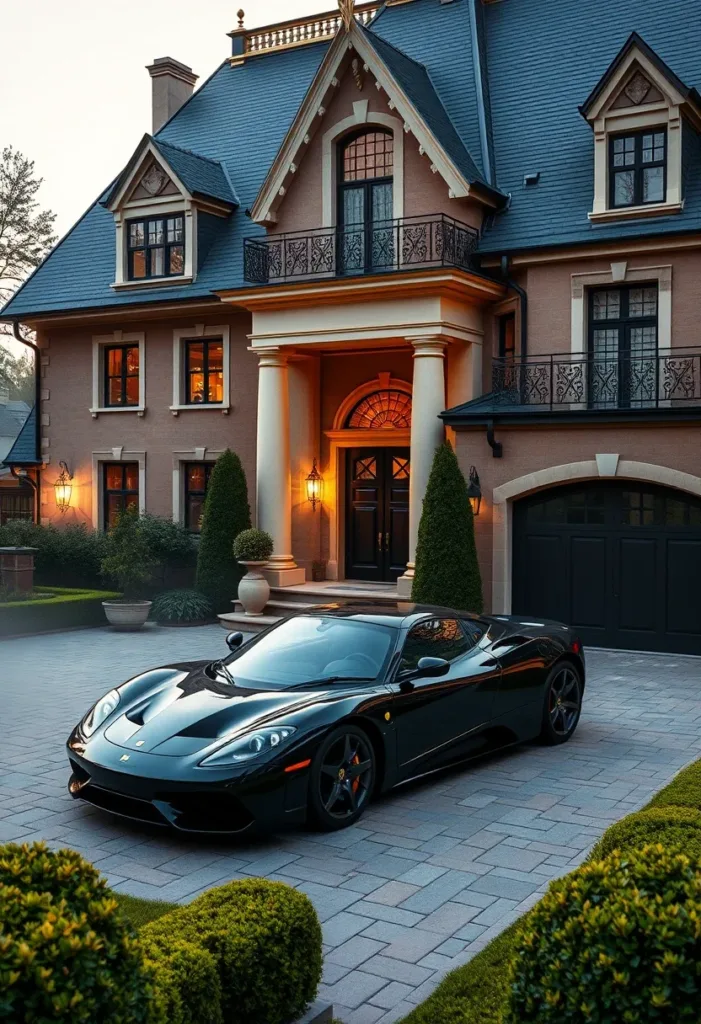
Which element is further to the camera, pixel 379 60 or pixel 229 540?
pixel 229 540

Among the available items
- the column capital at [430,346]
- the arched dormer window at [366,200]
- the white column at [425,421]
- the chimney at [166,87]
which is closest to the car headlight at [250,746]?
the white column at [425,421]

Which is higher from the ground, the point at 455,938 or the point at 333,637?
the point at 333,637

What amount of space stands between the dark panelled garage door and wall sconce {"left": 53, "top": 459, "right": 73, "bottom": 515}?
11.2 m

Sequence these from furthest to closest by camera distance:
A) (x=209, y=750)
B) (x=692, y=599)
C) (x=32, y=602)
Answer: (x=32, y=602) → (x=692, y=599) → (x=209, y=750)

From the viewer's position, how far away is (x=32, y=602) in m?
18.3

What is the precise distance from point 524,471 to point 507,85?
335 inches

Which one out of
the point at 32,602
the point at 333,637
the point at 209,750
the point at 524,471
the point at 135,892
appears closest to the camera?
the point at 135,892

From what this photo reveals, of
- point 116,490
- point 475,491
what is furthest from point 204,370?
point 475,491

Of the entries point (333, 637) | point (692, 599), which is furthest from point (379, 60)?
point (333, 637)

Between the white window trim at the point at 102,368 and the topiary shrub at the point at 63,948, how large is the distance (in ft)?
66.5

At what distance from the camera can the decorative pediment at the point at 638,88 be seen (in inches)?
674

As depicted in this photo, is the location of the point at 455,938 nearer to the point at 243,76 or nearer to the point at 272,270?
the point at 272,270

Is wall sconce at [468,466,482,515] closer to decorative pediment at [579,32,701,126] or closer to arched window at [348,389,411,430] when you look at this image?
arched window at [348,389,411,430]

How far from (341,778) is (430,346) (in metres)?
11.7
